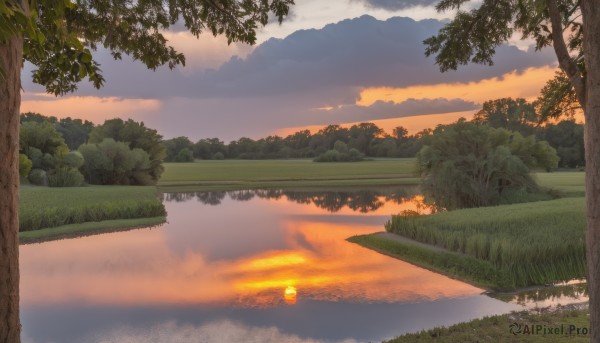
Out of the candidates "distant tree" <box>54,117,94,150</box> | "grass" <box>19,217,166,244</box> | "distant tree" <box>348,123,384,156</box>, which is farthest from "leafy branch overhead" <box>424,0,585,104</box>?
"distant tree" <box>348,123,384,156</box>

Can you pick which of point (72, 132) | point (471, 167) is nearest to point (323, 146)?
point (72, 132)

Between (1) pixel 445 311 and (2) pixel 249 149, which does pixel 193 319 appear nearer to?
(1) pixel 445 311

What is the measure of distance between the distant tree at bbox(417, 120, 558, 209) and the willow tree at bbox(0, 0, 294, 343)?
27.3 m

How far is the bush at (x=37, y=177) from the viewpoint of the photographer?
53.8 m

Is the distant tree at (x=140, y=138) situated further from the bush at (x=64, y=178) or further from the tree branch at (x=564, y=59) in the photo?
the tree branch at (x=564, y=59)

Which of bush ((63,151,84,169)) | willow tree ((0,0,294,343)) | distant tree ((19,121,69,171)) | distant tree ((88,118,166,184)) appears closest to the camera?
willow tree ((0,0,294,343))

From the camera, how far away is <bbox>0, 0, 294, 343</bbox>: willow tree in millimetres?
5469

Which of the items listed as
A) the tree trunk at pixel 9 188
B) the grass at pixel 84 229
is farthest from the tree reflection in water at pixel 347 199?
the tree trunk at pixel 9 188

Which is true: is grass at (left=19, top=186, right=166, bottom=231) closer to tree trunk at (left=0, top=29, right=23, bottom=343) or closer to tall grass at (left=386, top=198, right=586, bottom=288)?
tall grass at (left=386, top=198, right=586, bottom=288)

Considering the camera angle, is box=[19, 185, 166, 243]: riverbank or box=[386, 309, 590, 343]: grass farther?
box=[19, 185, 166, 243]: riverbank

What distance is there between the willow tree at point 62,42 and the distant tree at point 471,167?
27.3 m

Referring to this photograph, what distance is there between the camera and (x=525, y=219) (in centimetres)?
2381

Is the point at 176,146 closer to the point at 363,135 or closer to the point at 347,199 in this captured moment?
the point at 363,135

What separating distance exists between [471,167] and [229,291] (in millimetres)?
26867
